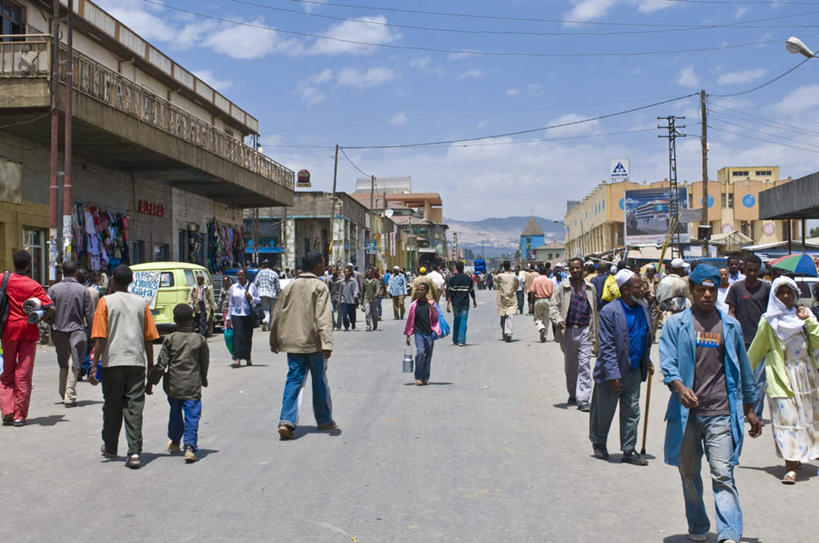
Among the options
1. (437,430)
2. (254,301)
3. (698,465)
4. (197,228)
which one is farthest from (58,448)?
(197,228)

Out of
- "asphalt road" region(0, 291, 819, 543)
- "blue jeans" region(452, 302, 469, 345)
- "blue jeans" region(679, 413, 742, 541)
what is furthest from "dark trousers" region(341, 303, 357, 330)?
"blue jeans" region(679, 413, 742, 541)

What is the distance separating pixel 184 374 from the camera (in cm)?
743

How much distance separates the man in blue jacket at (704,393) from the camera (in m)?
4.93

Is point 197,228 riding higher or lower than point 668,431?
higher

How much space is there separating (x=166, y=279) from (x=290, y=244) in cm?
3025

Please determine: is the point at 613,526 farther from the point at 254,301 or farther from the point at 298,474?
the point at 254,301

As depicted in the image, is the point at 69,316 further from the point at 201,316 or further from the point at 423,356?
the point at 201,316

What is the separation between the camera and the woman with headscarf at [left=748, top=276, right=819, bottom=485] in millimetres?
6789

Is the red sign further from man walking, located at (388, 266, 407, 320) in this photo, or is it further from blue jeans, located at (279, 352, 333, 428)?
blue jeans, located at (279, 352, 333, 428)

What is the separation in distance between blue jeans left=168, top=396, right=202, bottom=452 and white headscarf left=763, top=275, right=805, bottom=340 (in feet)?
15.9

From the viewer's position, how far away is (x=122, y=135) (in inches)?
839

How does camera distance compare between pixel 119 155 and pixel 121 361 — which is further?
pixel 119 155

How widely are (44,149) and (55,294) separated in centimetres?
1352

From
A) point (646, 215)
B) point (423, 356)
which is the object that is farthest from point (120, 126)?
point (646, 215)
